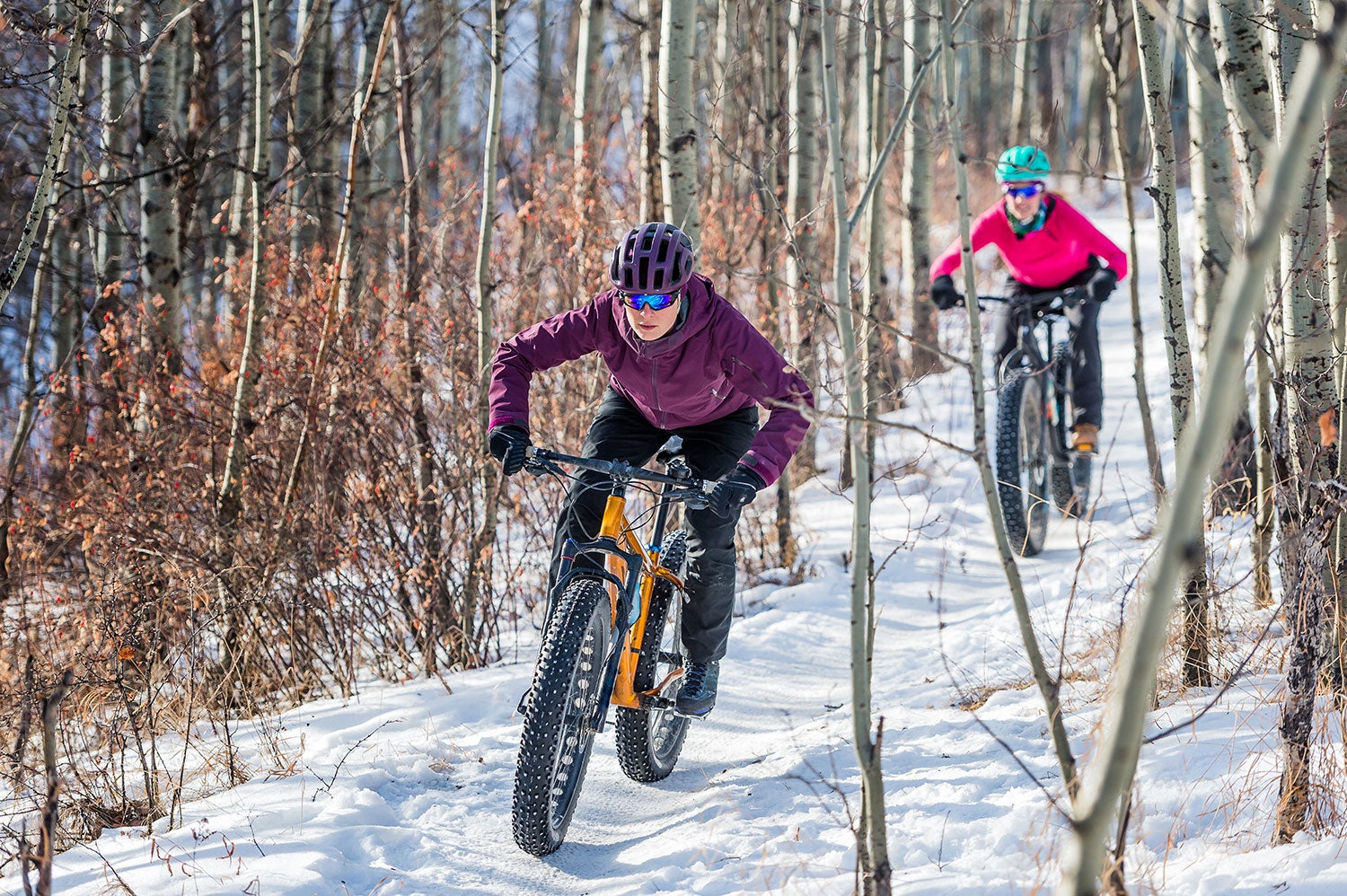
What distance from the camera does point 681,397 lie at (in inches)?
163

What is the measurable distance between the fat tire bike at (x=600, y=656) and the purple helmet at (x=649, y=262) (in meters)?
0.57

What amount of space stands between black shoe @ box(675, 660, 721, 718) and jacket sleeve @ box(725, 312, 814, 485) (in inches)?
35.8

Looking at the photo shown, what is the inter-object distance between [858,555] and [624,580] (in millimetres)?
1415

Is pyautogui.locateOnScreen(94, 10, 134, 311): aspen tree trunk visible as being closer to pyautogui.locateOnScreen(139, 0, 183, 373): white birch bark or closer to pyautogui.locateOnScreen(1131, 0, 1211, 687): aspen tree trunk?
pyautogui.locateOnScreen(139, 0, 183, 373): white birch bark

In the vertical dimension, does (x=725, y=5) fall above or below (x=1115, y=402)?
above

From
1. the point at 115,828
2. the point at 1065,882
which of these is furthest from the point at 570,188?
the point at 1065,882

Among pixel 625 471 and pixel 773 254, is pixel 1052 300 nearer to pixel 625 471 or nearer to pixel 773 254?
pixel 773 254

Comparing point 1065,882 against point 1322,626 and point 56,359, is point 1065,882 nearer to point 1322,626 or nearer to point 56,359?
point 1322,626

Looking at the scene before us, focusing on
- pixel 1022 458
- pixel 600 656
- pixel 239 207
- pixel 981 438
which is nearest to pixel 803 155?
pixel 1022 458

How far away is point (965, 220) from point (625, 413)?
1.99 metres

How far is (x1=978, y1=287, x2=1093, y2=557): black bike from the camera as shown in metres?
6.46

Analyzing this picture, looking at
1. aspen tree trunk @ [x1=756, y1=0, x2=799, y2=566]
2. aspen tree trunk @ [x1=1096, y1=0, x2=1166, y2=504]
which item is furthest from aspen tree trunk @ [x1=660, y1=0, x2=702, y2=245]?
aspen tree trunk @ [x1=1096, y1=0, x2=1166, y2=504]

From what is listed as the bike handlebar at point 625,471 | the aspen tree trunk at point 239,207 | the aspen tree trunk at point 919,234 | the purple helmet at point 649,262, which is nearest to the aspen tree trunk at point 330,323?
the aspen tree trunk at point 239,207

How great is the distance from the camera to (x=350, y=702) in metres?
5.02
